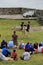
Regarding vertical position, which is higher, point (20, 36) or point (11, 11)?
point (20, 36)

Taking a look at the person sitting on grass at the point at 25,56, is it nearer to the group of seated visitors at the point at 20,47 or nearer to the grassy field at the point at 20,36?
the group of seated visitors at the point at 20,47

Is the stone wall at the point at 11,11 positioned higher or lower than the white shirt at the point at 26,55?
lower

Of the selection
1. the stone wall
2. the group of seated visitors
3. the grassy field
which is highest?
the group of seated visitors

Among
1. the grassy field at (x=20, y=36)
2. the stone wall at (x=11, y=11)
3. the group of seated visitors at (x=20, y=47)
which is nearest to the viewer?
the grassy field at (x=20, y=36)

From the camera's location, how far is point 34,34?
23.2m

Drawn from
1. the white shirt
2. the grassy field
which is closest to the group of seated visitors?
Result: the white shirt

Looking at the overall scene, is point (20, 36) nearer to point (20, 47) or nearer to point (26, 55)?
point (20, 47)

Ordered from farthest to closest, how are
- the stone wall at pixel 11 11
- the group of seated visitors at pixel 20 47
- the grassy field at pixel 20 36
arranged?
the stone wall at pixel 11 11 < the group of seated visitors at pixel 20 47 < the grassy field at pixel 20 36

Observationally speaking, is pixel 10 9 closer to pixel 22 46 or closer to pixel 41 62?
pixel 22 46

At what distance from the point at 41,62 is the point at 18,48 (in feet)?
9.66

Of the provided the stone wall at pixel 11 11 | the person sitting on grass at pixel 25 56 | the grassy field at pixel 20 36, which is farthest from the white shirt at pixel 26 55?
the stone wall at pixel 11 11

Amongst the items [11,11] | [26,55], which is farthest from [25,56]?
[11,11]

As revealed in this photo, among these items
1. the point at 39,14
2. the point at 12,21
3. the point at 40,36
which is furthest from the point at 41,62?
the point at 39,14

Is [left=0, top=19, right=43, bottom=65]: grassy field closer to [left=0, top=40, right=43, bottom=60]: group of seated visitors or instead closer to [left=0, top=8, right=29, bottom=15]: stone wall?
[left=0, top=40, right=43, bottom=60]: group of seated visitors
